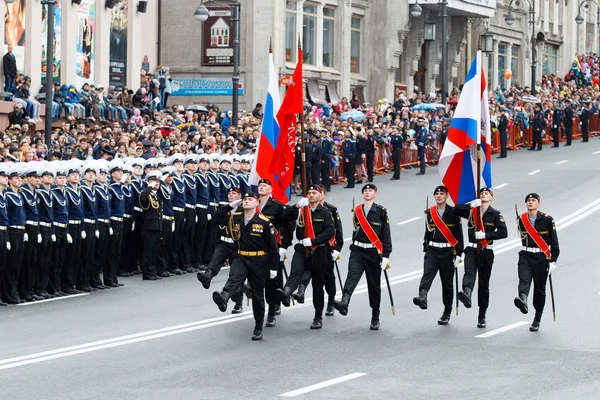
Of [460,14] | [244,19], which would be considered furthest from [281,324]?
[460,14]

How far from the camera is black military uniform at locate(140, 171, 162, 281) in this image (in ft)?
74.4

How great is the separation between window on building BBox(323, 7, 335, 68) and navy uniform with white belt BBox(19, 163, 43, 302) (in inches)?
1263

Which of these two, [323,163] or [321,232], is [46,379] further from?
[323,163]

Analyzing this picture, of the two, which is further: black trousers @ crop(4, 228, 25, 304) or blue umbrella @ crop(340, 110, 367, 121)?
blue umbrella @ crop(340, 110, 367, 121)

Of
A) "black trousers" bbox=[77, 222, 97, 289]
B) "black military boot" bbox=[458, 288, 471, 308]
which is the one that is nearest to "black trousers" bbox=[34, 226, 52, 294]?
"black trousers" bbox=[77, 222, 97, 289]

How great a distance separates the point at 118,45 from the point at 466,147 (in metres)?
25.9

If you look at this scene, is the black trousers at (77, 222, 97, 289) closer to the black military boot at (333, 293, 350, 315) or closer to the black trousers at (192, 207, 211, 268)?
the black trousers at (192, 207, 211, 268)

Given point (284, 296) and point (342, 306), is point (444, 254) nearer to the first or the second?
point (342, 306)

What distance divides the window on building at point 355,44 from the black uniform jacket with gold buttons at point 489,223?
36.7 m

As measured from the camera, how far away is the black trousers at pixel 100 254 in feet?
70.5

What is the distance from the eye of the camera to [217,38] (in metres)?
47.1

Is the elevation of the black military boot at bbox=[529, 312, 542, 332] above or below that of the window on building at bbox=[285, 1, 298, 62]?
below

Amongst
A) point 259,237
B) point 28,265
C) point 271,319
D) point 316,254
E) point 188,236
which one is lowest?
point 271,319

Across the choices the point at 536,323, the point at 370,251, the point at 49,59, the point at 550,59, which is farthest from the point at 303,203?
the point at 550,59
